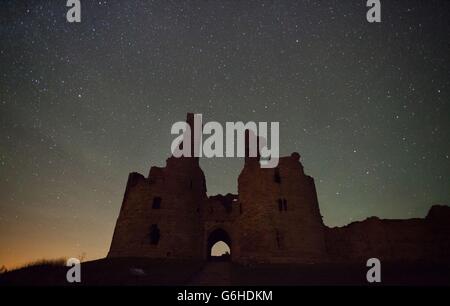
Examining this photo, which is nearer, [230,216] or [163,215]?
[163,215]

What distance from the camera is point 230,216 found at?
33.4 metres

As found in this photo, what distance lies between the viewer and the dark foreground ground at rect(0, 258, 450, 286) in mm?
18516

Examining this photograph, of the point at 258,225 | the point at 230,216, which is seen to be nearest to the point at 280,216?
the point at 258,225

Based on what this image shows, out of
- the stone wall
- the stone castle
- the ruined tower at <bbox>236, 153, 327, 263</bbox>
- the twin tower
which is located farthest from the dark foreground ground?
the stone wall

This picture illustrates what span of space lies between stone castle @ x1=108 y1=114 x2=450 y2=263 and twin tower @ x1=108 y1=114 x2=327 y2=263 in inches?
3.8

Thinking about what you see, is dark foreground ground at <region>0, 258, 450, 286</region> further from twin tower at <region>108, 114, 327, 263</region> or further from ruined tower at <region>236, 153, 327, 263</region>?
twin tower at <region>108, 114, 327, 263</region>

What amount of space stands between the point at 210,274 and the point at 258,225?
7.93 metres

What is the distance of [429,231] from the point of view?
3238 centimetres

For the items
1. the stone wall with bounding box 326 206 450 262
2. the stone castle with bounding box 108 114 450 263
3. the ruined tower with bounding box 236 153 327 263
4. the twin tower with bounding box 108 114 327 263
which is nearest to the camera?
the ruined tower with bounding box 236 153 327 263

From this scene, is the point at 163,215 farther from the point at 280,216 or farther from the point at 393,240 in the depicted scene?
the point at 393,240
